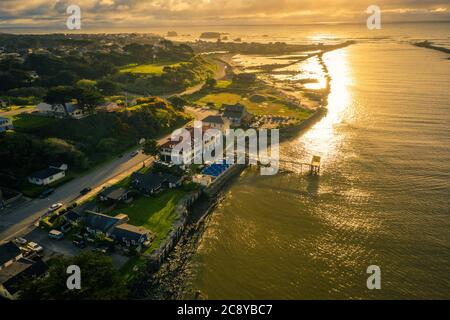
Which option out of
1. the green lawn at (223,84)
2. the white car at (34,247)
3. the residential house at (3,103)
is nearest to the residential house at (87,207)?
the white car at (34,247)

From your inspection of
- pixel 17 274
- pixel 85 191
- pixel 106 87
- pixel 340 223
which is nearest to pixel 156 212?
pixel 85 191

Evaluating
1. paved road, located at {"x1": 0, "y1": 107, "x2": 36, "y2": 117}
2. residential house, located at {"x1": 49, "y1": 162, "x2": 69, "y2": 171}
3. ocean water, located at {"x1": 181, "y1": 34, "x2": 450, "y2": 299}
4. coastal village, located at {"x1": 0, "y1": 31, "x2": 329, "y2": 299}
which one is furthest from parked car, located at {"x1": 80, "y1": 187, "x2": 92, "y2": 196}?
paved road, located at {"x1": 0, "y1": 107, "x2": 36, "y2": 117}

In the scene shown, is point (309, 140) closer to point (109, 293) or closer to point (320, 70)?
point (109, 293)

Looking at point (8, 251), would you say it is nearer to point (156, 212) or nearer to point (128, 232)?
point (128, 232)

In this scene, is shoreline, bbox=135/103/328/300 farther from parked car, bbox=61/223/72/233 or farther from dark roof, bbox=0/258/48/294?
parked car, bbox=61/223/72/233

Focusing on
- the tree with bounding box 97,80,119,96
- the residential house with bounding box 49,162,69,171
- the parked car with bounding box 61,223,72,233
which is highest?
the tree with bounding box 97,80,119,96

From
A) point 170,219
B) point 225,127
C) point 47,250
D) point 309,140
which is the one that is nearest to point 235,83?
point 225,127
